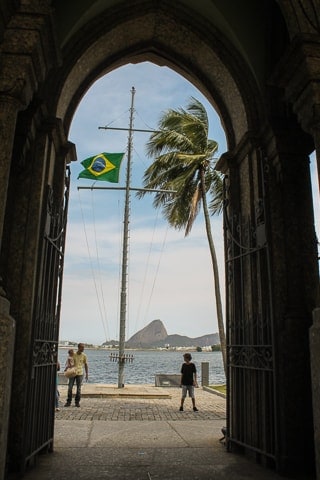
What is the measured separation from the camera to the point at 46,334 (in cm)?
555

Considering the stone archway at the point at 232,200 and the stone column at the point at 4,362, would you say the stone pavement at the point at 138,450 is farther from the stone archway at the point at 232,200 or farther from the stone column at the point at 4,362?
the stone column at the point at 4,362

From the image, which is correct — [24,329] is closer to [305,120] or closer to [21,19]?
[21,19]

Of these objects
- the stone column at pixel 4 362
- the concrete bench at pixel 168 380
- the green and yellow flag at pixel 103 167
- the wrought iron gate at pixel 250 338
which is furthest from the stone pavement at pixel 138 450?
the green and yellow flag at pixel 103 167

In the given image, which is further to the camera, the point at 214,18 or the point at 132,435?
the point at 132,435

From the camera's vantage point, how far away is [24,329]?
4.98 m

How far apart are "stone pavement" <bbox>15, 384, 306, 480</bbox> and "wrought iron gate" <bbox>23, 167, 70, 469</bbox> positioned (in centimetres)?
35

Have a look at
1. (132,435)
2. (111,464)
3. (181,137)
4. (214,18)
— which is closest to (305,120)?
(214,18)

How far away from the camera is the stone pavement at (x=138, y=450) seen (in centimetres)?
489

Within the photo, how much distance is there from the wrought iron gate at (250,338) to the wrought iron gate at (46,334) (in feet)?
7.88

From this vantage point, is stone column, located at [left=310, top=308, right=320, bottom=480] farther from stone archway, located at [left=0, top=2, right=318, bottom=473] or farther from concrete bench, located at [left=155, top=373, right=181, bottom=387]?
concrete bench, located at [left=155, top=373, right=181, bottom=387]

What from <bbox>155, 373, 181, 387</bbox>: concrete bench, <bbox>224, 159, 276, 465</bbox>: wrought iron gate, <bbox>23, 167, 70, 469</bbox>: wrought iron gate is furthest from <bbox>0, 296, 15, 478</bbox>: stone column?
<bbox>155, 373, 181, 387</bbox>: concrete bench

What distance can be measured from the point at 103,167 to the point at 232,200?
1265 cm

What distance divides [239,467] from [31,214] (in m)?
3.79

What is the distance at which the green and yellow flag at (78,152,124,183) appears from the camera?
1836 cm
